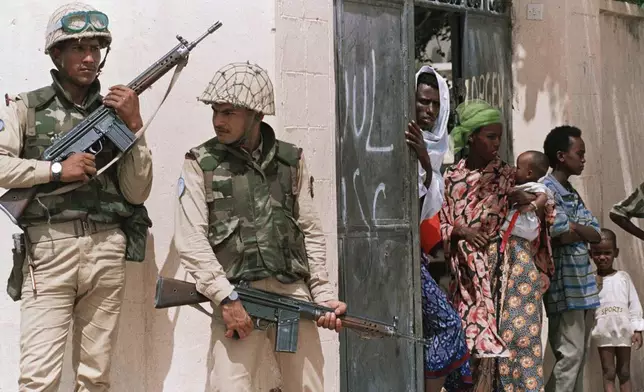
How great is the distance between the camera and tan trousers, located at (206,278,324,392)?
5.43 metres

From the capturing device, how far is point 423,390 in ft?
23.0

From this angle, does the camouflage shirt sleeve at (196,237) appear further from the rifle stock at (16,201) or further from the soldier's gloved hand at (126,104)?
the rifle stock at (16,201)

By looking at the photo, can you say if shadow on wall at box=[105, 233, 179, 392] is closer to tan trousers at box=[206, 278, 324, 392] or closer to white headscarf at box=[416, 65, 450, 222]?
tan trousers at box=[206, 278, 324, 392]

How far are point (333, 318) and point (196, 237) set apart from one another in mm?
716

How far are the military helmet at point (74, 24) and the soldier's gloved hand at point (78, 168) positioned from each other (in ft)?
1.67

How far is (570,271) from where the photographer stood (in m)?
7.51

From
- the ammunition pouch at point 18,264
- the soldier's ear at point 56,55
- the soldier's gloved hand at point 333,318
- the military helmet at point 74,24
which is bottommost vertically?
the soldier's gloved hand at point 333,318

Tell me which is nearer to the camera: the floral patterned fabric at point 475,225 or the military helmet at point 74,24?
the military helmet at point 74,24

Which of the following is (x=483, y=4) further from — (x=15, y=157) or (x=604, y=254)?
(x=15, y=157)

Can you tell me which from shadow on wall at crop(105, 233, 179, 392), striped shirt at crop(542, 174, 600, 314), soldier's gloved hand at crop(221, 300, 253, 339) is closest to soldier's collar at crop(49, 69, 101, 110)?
shadow on wall at crop(105, 233, 179, 392)

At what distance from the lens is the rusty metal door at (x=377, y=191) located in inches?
268

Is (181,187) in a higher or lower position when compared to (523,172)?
lower

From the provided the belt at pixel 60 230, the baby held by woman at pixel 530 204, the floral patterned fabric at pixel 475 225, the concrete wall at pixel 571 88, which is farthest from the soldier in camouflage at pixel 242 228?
the concrete wall at pixel 571 88

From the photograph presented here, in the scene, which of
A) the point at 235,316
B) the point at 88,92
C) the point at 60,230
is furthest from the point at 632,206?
the point at 60,230
